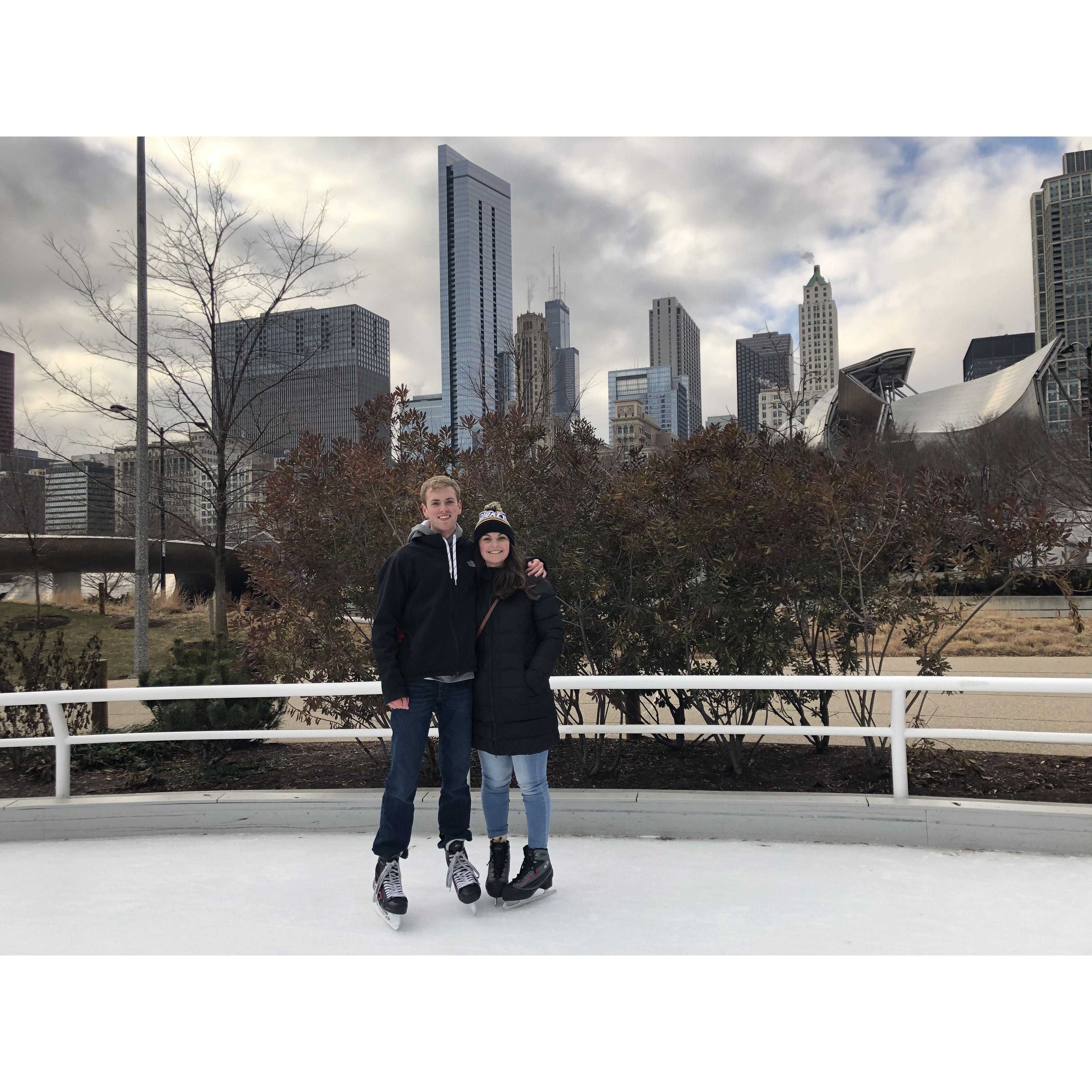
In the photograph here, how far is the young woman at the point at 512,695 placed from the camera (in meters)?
3.60

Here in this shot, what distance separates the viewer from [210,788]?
604 centimetres

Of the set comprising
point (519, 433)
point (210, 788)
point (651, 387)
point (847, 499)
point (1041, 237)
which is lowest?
point (210, 788)

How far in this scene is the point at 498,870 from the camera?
3682 millimetres

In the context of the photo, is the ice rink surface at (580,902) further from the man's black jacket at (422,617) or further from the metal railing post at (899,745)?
the man's black jacket at (422,617)

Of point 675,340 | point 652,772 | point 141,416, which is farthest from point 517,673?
point 675,340

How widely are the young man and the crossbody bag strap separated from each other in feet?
0.09

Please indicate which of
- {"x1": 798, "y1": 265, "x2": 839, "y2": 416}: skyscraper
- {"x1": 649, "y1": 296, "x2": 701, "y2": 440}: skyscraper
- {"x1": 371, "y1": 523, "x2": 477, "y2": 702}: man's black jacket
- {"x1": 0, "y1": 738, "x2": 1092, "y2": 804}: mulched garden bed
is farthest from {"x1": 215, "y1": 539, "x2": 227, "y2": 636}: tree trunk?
{"x1": 649, "y1": 296, "x2": 701, "y2": 440}: skyscraper

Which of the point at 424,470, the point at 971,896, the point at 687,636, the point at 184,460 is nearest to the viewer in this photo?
the point at 971,896

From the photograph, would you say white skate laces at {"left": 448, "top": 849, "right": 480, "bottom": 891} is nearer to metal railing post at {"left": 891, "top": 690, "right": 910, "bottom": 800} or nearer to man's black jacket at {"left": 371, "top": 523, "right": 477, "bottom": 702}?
man's black jacket at {"left": 371, "top": 523, "right": 477, "bottom": 702}

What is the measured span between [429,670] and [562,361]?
13.9m

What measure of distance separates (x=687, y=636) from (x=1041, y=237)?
14232 centimetres

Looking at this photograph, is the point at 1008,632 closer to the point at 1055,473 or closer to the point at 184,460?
the point at 1055,473

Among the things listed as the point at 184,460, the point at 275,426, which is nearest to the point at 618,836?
the point at 275,426

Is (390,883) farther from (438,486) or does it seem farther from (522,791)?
(438,486)
